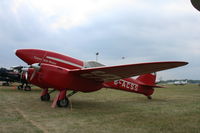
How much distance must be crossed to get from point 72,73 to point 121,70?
211 centimetres

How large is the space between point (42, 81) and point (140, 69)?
3944 millimetres

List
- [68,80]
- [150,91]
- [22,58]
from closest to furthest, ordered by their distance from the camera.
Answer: [68,80], [22,58], [150,91]

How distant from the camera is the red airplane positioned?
292 inches

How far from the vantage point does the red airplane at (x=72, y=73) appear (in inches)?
292

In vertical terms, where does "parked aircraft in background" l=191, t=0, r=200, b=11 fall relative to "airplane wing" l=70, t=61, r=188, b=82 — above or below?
above

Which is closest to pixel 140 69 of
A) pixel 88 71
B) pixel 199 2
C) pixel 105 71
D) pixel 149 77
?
pixel 105 71

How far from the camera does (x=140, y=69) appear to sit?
734 centimetres

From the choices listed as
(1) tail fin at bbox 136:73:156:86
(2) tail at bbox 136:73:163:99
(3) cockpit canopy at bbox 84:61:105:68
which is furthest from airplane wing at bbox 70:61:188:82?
(1) tail fin at bbox 136:73:156:86

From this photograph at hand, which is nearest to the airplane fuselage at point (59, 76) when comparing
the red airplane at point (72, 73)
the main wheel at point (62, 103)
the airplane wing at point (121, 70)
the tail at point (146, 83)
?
the red airplane at point (72, 73)

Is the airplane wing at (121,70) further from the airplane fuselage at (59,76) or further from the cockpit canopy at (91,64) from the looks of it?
the cockpit canopy at (91,64)

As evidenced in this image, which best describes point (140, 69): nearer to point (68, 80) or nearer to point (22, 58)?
point (68, 80)

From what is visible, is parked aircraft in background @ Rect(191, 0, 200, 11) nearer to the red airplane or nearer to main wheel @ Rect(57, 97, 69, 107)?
the red airplane

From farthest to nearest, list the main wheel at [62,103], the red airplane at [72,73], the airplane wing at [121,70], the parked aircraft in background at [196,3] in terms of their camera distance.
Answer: the main wheel at [62,103], the red airplane at [72,73], the airplane wing at [121,70], the parked aircraft in background at [196,3]

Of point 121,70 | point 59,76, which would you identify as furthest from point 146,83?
point 59,76
